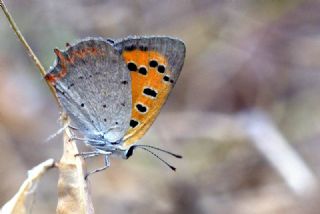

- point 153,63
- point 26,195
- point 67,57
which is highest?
point 153,63

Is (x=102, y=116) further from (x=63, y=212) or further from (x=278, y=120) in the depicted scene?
(x=278, y=120)

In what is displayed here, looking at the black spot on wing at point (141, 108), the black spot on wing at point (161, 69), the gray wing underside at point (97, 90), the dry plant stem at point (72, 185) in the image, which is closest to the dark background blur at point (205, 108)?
the gray wing underside at point (97, 90)

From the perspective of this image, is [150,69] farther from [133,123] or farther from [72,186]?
[72,186]

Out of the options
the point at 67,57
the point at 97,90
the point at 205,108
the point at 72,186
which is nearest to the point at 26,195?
the point at 72,186

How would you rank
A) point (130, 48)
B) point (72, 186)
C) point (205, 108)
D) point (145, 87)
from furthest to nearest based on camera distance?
1. point (205, 108)
2. point (145, 87)
3. point (130, 48)
4. point (72, 186)

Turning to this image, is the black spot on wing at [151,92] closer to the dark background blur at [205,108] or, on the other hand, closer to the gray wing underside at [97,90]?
the gray wing underside at [97,90]

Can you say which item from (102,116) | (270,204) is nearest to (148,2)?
(270,204)

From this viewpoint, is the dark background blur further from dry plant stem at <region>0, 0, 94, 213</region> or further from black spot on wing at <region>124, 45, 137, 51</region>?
dry plant stem at <region>0, 0, 94, 213</region>
